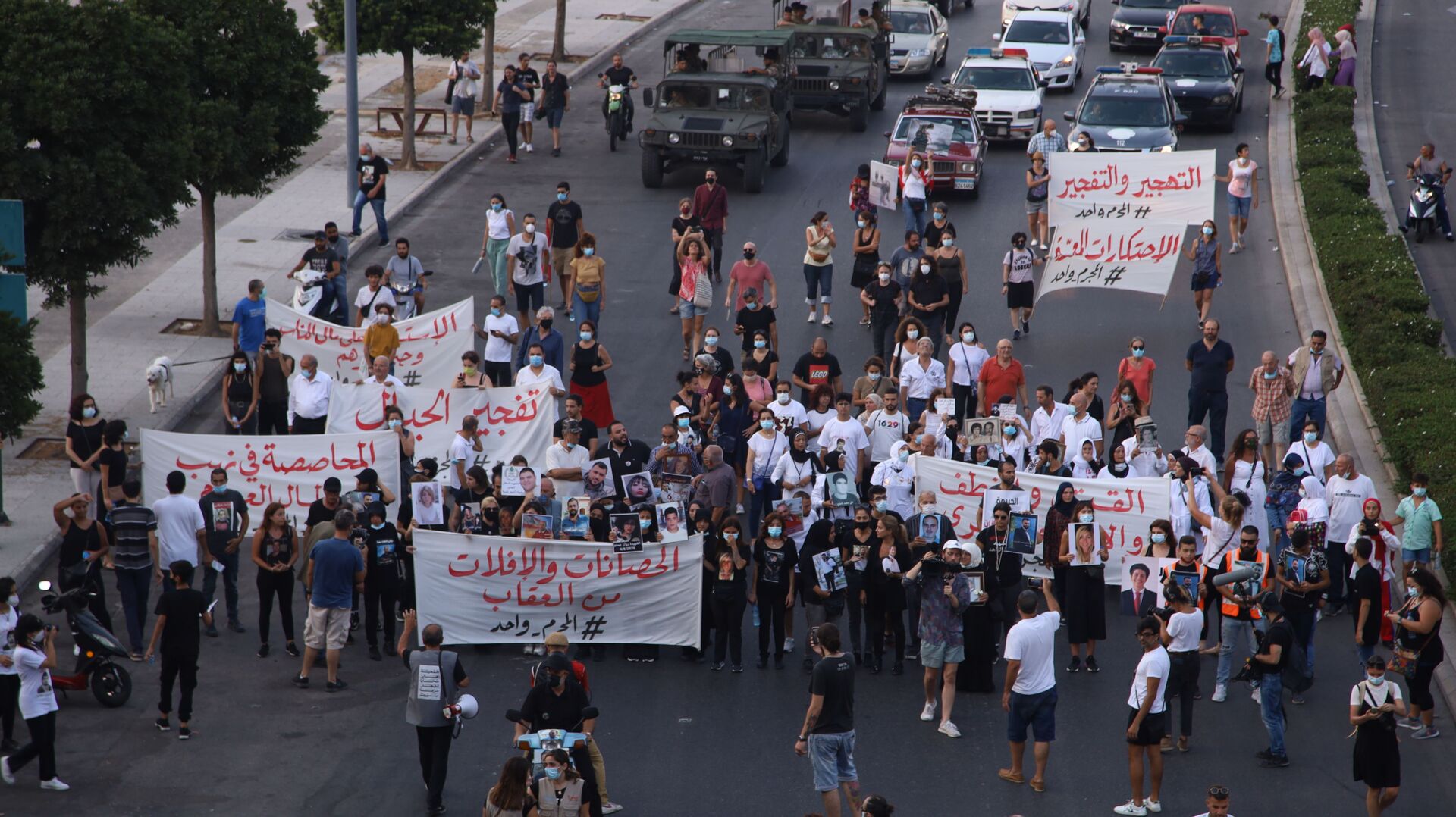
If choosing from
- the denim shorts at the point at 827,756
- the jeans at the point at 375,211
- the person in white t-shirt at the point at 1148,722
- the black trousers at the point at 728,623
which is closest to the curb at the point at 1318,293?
the person in white t-shirt at the point at 1148,722

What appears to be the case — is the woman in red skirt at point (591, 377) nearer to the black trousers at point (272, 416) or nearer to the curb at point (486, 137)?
the black trousers at point (272, 416)

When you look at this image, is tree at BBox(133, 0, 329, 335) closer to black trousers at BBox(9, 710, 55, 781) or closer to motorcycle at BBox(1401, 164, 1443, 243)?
black trousers at BBox(9, 710, 55, 781)

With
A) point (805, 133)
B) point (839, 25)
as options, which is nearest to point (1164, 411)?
point (805, 133)

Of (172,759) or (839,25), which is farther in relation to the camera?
(839,25)

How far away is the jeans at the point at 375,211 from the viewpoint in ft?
87.4

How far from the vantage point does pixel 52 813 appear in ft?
40.4

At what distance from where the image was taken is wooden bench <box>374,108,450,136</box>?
33312mm

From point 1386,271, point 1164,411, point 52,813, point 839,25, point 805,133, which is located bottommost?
point 52,813

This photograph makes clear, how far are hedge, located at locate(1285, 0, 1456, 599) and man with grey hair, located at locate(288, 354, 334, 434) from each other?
11285 mm

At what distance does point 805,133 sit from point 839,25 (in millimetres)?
3421

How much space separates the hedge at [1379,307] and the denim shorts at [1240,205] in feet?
3.97

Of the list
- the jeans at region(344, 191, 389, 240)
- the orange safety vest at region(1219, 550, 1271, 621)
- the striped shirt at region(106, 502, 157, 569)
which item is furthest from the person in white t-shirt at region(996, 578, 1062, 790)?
the jeans at region(344, 191, 389, 240)

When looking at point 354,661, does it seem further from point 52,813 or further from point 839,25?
point 839,25

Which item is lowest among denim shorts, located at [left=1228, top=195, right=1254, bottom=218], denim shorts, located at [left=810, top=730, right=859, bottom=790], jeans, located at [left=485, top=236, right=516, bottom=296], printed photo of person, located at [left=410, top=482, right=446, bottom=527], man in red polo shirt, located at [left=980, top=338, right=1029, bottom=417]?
denim shorts, located at [left=810, top=730, right=859, bottom=790]
